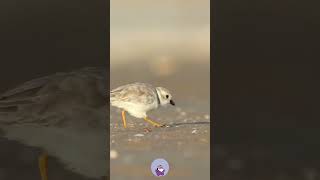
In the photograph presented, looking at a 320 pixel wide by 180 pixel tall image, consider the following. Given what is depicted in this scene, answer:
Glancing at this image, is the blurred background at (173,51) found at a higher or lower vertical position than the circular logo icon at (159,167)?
higher

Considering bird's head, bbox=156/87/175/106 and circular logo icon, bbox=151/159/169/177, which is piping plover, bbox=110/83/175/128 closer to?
bird's head, bbox=156/87/175/106

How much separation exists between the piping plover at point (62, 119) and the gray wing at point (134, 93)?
0.05 metres

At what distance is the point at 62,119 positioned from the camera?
1179 mm

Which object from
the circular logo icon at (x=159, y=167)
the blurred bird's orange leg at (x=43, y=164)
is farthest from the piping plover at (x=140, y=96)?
the blurred bird's orange leg at (x=43, y=164)

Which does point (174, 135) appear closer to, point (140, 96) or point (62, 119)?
point (140, 96)

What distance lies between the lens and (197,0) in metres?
1.16

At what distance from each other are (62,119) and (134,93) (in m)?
0.25

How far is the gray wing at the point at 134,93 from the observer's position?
3.79ft

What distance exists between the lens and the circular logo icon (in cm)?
117
